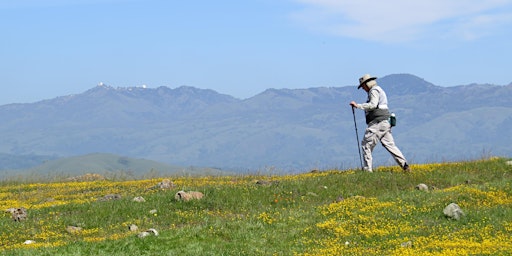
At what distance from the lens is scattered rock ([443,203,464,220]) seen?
736 inches

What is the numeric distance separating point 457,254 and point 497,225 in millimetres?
3532

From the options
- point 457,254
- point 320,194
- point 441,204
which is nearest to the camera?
point 457,254

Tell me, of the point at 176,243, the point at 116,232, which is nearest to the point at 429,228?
the point at 176,243

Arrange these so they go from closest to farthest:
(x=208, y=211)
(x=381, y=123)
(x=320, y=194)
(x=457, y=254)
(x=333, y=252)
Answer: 1. (x=457, y=254)
2. (x=333, y=252)
3. (x=208, y=211)
4. (x=320, y=194)
5. (x=381, y=123)

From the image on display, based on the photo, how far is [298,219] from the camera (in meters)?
20.2

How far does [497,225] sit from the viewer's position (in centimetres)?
1755

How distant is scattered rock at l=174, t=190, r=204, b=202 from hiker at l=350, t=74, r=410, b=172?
7.72 m

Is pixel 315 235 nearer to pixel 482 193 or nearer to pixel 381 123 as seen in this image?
pixel 482 193

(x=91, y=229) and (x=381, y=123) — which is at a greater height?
(x=381, y=123)

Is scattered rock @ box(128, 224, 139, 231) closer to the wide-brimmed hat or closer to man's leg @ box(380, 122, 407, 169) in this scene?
man's leg @ box(380, 122, 407, 169)

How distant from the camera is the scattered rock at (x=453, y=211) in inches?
736

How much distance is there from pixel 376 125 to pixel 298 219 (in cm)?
884

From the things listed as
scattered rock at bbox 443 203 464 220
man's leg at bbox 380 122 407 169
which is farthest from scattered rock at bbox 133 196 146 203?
scattered rock at bbox 443 203 464 220

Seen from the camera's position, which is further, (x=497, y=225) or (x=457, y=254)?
(x=497, y=225)
